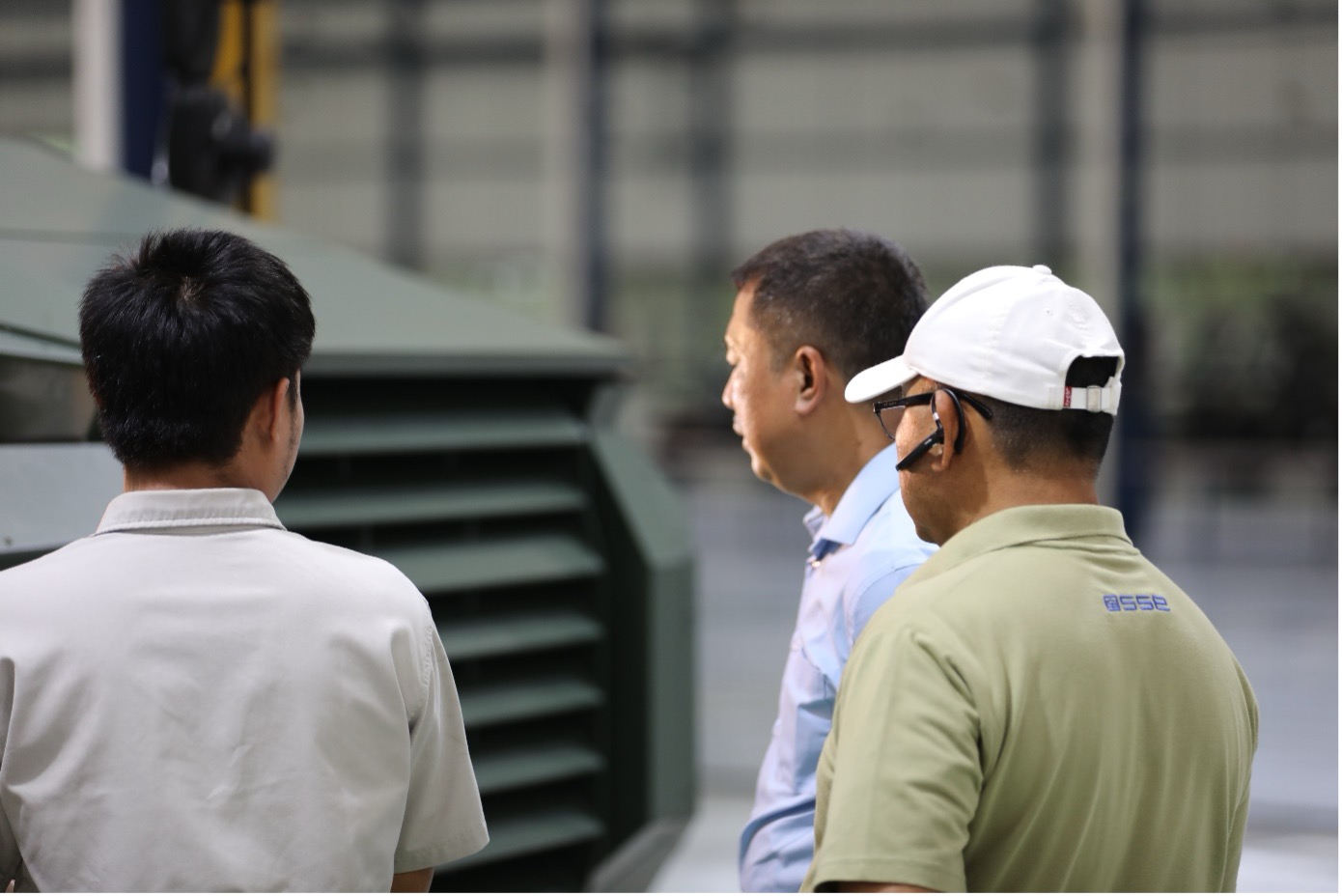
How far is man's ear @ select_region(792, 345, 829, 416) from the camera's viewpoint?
6.02 ft

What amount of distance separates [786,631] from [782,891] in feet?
19.4

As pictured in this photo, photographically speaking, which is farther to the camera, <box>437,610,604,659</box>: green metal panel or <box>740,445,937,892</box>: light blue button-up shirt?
<box>437,610,604,659</box>: green metal panel

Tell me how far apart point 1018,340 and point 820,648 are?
60 centimetres

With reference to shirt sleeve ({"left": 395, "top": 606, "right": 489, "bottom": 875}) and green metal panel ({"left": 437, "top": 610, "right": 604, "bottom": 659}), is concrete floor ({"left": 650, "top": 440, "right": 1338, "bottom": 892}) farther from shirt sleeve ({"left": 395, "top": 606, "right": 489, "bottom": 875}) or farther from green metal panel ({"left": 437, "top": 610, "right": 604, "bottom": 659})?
shirt sleeve ({"left": 395, "top": 606, "right": 489, "bottom": 875})

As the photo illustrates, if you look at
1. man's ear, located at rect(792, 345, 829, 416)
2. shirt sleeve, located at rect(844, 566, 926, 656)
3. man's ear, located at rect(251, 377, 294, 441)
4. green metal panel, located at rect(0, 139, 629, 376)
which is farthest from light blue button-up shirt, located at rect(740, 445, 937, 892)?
green metal panel, located at rect(0, 139, 629, 376)

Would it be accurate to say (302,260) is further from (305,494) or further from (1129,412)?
(1129,412)

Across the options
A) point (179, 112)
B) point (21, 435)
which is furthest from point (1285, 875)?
point (179, 112)

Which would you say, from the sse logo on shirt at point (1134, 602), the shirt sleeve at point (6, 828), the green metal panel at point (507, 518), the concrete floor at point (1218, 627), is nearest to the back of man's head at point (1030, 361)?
the sse logo on shirt at point (1134, 602)

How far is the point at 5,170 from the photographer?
9.04 ft

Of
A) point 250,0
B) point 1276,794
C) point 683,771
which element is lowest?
point 1276,794

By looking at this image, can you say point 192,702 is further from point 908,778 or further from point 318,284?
point 318,284

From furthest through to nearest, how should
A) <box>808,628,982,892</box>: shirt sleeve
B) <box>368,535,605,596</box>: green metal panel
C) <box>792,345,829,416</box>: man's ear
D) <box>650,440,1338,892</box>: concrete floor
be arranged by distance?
<box>650,440,1338,892</box>: concrete floor → <box>368,535,605,596</box>: green metal panel → <box>792,345,829,416</box>: man's ear → <box>808,628,982,892</box>: shirt sleeve

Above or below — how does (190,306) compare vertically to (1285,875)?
above

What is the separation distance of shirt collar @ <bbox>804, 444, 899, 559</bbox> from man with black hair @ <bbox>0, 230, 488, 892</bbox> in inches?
27.6
